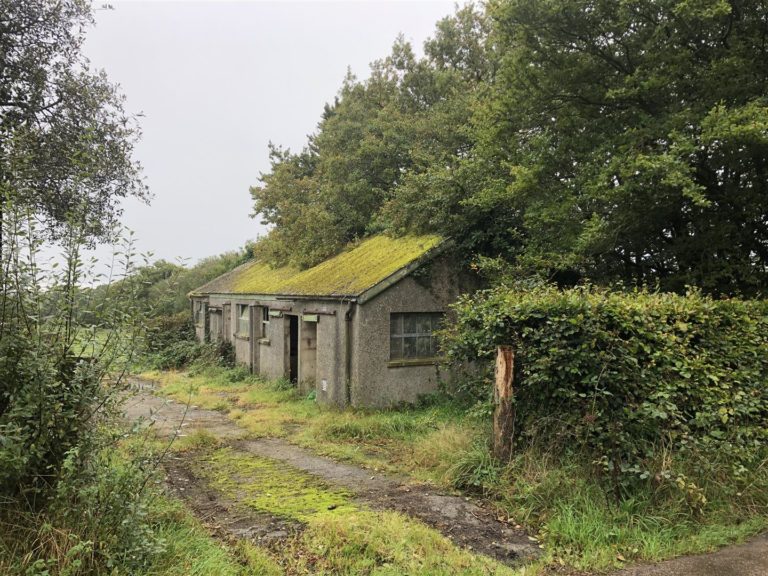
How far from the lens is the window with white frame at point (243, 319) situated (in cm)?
1973

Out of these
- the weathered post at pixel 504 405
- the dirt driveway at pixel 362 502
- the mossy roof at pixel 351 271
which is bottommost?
the dirt driveway at pixel 362 502

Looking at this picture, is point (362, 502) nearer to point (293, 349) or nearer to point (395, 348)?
point (395, 348)

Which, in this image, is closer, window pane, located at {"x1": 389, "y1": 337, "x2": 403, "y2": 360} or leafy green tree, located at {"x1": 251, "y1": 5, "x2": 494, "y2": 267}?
window pane, located at {"x1": 389, "y1": 337, "x2": 403, "y2": 360}

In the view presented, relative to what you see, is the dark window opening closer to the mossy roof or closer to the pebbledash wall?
the mossy roof

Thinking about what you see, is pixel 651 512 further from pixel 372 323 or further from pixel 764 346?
pixel 372 323

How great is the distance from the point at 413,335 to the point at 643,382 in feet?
22.9

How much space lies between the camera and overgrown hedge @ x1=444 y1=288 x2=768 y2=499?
6207mm

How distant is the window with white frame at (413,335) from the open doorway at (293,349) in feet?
14.9

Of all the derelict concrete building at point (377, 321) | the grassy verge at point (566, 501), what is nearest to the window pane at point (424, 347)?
the derelict concrete building at point (377, 321)

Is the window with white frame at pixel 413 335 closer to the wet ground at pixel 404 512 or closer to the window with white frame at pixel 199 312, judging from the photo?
the wet ground at pixel 404 512

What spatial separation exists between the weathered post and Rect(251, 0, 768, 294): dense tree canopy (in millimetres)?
4299

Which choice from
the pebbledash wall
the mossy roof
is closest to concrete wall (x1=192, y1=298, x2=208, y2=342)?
the mossy roof

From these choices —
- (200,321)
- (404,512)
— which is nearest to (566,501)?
(404,512)

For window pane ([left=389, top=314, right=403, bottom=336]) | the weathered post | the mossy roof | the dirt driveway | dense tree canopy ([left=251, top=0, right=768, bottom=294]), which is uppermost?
dense tree canopy ([left=251, top=0, right=768, bottom=294])
